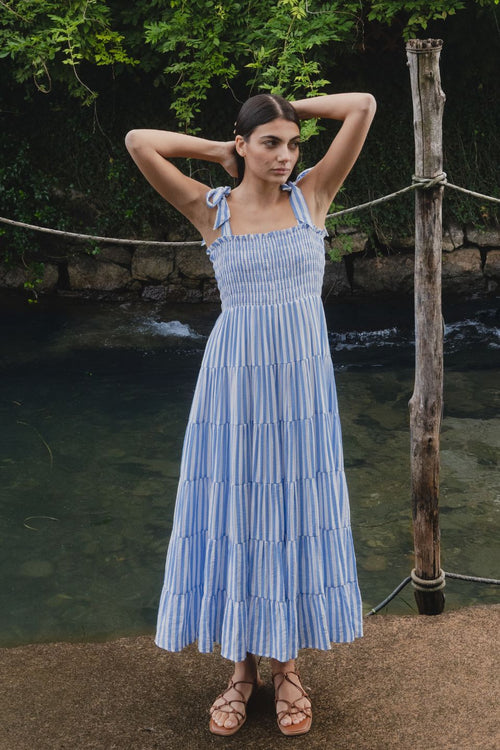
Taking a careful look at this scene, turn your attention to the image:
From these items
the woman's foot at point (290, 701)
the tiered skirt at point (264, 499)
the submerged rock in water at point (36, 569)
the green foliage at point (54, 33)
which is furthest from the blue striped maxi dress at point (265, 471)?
the green foliage at point (54, 33)

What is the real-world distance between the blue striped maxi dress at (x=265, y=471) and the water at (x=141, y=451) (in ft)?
5.84

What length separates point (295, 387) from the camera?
7.73 feet

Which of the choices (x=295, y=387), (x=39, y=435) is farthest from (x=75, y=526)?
(x=295, y=387)

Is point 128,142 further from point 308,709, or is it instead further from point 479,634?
point 479,634

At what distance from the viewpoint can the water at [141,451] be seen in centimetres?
450

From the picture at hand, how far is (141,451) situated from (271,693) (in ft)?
11.5

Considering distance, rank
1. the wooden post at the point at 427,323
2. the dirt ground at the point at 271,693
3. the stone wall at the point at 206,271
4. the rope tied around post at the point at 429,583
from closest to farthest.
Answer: the dirt ground at the point at 271,693 < the wooden post at the point at 427,323 < the rope tied around post at the point at 429,583 < the stone wall at the point at 206,271

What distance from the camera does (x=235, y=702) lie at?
2.51 meters

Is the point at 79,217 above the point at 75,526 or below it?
above

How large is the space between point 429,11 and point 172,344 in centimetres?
360

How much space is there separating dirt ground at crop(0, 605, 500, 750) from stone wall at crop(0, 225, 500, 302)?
5963mm

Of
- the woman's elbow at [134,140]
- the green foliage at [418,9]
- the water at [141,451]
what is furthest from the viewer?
the green foliage at [418,9]

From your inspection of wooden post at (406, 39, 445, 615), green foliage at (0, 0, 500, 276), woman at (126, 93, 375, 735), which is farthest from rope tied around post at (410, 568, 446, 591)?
green foliage at (0, 0, 500, 276)

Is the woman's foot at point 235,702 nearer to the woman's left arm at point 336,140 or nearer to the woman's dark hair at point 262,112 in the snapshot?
the woman's left arm at point 336,140
